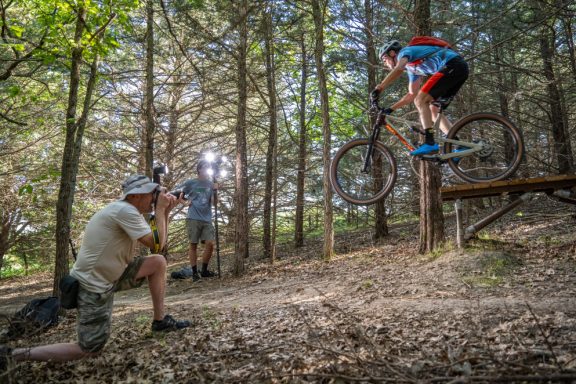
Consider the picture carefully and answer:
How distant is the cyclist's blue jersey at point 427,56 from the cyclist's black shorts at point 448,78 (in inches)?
2.9

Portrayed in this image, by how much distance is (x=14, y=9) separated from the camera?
33.9ft

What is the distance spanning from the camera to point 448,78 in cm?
523

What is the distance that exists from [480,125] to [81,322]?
567 centimetres

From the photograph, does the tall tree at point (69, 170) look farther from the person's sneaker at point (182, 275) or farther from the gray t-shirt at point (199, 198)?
the person's sneaker at point (182, 275)

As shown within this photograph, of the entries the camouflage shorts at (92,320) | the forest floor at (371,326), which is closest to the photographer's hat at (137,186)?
the camouflage shorts at (92,320)

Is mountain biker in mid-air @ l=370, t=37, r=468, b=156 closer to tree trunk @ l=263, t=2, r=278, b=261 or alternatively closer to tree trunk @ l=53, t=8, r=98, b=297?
tree trunk @ l=53, t=8, r=98, b=297

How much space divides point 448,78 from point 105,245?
4.72 metres

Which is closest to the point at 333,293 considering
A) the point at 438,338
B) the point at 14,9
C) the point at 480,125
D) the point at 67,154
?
the point at 438,338

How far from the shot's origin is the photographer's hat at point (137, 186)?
417 centimetres

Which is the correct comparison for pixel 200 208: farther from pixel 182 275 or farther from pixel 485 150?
pixel 485 150

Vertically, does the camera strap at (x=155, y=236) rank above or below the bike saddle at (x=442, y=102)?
below

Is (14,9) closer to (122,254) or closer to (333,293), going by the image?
(122,254)

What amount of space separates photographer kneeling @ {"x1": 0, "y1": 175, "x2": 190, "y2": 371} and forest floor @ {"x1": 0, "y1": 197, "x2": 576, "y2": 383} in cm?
26

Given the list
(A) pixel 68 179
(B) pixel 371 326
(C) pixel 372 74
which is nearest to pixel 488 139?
(B) pixel 371 326
